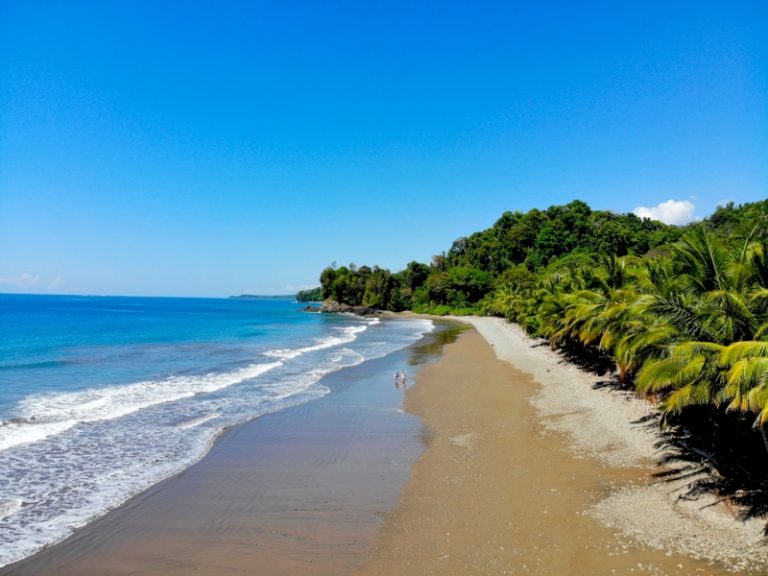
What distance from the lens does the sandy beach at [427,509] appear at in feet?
25.7

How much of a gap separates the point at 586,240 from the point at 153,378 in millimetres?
91132

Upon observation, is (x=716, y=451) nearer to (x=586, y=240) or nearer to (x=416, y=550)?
(x=416, y=550)

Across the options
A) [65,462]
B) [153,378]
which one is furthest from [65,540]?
[153,378]

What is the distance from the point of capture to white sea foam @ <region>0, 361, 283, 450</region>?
16156 mm

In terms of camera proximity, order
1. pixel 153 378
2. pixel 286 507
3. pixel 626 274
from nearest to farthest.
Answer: pixel 286 507 < pixel 626 274 < pixel 153 378

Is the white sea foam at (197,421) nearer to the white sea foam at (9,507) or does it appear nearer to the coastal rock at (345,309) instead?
the white sea foam at (9,507)

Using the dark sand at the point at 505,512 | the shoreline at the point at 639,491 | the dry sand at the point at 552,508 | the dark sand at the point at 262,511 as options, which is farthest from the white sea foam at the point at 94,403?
the shoreline at the point at 639,491

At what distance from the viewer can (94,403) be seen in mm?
20281

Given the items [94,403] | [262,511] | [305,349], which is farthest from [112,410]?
[305,349]

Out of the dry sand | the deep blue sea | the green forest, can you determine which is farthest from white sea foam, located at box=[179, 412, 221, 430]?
the green forest

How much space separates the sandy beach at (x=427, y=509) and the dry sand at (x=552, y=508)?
34mm

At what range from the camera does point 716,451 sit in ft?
35.1

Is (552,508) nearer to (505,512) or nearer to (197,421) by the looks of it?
(505,512)

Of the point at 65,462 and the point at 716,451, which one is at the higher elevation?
the point at 716,451
